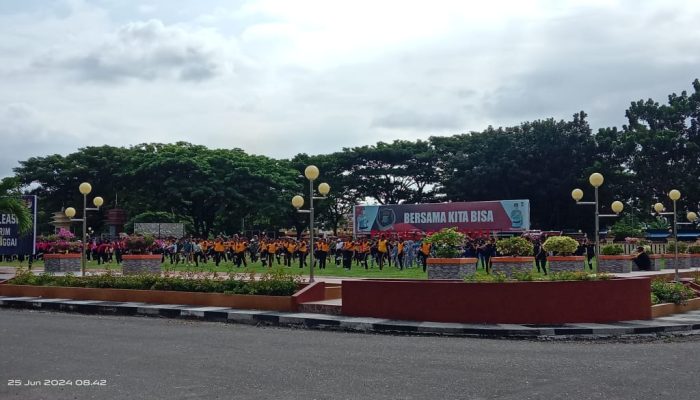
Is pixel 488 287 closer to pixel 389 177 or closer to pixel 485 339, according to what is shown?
pixel 485 339

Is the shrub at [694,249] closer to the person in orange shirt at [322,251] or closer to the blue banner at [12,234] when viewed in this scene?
the person in orange shirt at [322,251]

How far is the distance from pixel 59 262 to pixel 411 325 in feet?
64.7

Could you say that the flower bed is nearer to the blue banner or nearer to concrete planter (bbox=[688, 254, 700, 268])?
the blue banner

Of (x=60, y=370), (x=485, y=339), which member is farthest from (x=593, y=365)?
(x=60, y=370)

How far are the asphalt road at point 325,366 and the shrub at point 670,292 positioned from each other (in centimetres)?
372

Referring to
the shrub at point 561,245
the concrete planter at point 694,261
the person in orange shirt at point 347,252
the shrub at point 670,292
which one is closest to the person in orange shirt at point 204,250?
the person in orange shirt at point 347,252

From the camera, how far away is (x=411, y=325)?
504 inches

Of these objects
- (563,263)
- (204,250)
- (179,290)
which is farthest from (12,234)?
(563,263)

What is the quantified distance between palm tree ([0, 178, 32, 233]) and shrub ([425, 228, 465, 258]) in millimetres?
18268

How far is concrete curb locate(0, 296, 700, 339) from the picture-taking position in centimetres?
1235

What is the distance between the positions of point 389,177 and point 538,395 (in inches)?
2030

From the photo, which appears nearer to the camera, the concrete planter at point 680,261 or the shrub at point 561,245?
the shrub at point 561,245

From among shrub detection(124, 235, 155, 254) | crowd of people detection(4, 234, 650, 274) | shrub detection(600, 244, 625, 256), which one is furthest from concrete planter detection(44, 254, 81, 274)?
shrub detection(600, 244, 625, 256)

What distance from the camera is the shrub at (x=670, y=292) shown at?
50.9 feet
